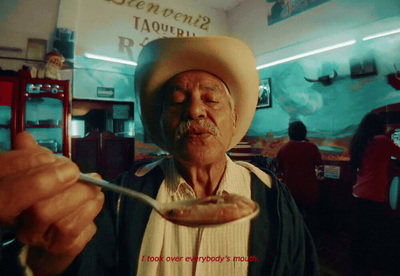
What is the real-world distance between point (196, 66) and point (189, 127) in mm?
435

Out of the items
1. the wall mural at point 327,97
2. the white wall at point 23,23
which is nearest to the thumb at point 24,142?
the white wall at point 23,23

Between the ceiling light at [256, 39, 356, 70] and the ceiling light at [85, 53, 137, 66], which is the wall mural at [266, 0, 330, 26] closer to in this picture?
the ceiling light at [256, 39, 356, 70]

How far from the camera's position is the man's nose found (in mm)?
1124

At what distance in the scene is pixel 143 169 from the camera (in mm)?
1232

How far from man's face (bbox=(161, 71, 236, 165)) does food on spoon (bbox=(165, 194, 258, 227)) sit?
344 mm

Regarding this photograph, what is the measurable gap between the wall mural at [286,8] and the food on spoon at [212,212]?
499 centimetres

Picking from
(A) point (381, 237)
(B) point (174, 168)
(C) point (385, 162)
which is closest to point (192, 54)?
(B) point (174, 168)

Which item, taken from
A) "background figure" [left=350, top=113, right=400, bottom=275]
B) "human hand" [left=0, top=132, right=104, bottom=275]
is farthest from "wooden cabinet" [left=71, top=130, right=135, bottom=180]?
"background figure" [left=350, top=113, right=400, bottom=275]

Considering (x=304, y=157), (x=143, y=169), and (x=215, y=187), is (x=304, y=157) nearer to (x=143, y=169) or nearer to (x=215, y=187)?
(x=215, y=187)

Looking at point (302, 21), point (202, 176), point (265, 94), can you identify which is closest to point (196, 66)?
point (202, 176)

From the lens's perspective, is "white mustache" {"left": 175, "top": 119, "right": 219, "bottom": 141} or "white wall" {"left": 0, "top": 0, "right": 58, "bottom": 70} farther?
"white wall" {"left": 0, "top": 0, "right": 58, "bottom": 70}

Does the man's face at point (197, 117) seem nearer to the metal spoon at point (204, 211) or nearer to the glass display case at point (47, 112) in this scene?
the metal spoon at point (204, 211)

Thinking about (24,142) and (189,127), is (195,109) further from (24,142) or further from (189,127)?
(24,142)

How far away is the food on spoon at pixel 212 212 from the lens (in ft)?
2.43
